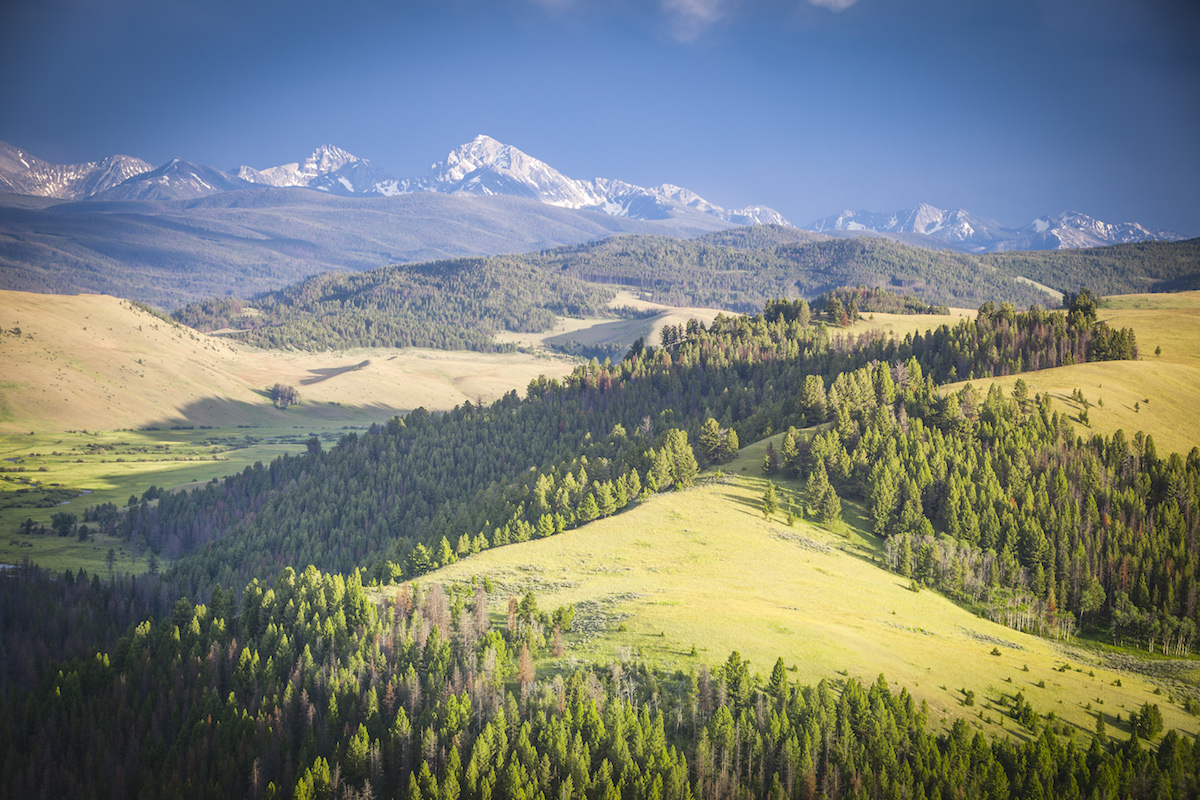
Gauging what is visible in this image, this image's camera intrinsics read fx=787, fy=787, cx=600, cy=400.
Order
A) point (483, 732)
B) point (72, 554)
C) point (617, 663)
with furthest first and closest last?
point (72, 554) → point (617, 663) → point (483, 732)

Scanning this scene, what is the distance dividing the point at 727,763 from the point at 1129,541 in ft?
292

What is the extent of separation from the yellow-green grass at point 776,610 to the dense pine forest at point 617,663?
314 centimetres

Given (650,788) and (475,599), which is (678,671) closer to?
(650,788)

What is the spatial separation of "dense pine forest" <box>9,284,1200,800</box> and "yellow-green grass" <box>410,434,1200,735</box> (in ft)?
10.3

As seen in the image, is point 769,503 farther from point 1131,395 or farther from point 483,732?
point 1131,395

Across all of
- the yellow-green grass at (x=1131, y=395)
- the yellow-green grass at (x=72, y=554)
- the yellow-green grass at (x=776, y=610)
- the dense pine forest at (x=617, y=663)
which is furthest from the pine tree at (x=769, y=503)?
the yellow-green grass at (x=72, y=554)

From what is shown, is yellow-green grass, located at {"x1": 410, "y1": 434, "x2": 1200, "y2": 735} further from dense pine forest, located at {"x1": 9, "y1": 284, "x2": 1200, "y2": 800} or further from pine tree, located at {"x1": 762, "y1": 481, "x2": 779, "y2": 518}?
dense pine forest, located at {"x1": 9, "y1": 284, "x2": 1200, "y2": 800}

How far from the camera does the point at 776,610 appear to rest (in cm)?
8975

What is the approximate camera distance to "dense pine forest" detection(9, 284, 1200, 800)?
68562mm

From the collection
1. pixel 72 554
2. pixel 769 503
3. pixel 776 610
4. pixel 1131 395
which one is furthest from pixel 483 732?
pixel 72 554

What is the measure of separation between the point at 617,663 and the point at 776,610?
74.9ft

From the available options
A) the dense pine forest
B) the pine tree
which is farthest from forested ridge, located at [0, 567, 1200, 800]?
the pine tree

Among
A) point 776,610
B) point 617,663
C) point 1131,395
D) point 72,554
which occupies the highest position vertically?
point 1131,395

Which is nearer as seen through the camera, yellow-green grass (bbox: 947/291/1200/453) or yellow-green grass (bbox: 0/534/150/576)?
yellow-green grass (bbox: 947/291/1200/453)
